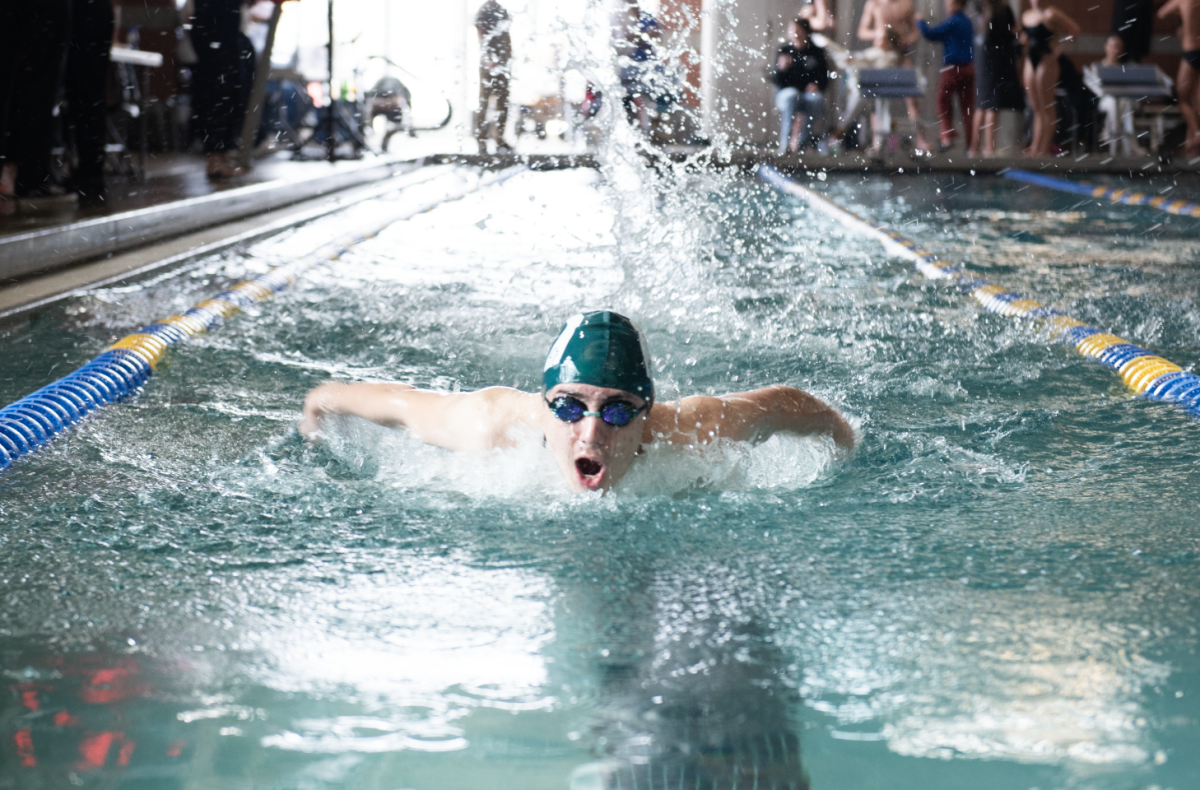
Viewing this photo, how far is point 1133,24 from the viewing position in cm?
1290

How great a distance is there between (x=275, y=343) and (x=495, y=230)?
3.63 m

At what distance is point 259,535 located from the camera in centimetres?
230

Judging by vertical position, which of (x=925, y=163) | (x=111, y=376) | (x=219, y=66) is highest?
(x=219, y=66)

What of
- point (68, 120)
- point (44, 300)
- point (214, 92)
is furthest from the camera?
point (214, 92)

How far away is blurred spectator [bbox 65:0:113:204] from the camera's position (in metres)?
6.70

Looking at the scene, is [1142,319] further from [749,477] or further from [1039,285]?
[749,477]

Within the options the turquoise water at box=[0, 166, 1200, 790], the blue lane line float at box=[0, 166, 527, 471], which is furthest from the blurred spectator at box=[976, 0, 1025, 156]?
the blue lane line float at box=[0, 166, 527, 471]

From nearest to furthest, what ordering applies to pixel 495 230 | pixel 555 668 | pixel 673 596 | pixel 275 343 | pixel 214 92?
pixel 555 668 → pixel 673 596 → pixel 275 343 → pixel 495 230 → pixel 214 92

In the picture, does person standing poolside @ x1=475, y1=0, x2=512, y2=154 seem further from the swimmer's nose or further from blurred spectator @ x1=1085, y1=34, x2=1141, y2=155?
the swimmer's nose

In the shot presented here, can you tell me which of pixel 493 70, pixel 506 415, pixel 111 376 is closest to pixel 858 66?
pixel 493 70

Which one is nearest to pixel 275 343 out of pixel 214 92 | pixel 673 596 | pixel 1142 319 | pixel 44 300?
pixel 44 300

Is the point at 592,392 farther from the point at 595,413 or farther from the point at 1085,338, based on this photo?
the point at 1085,338

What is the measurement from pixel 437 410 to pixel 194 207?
4.86 metres

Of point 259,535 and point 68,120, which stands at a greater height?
point 68,120
